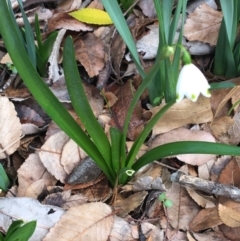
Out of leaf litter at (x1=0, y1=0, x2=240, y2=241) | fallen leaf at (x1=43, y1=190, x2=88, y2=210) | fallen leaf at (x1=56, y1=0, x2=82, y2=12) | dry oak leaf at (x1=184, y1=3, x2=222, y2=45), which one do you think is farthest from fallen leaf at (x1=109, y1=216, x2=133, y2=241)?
fallen leaf at (x1=56, y1=0, x2=82, y2=12)

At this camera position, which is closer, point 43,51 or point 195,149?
point 195,149

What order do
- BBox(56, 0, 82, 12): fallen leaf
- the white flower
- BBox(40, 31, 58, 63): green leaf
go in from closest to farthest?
the white flower → BBox(40, 31, 58, 63): green leaf → BBox(56, 0, 82, 12): fallen leaf

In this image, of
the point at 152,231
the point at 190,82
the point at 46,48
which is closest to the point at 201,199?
the point at 152,231

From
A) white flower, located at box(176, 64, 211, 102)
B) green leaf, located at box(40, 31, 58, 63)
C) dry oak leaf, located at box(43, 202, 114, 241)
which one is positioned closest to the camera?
white flower, located at box(176, 64, 211, 102)

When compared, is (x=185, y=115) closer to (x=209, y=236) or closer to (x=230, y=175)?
(x=230, y=175)

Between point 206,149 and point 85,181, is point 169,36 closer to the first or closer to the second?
point 206,149

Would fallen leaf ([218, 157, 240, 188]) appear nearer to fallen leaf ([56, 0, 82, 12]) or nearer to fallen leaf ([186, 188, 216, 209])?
fallen leaf ([186, 188, 216, 209])

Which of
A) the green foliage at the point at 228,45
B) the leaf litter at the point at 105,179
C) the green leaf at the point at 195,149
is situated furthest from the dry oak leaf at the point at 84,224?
the green foliage at the point at 228,45

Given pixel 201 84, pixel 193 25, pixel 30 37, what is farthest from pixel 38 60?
pixel 201 84
